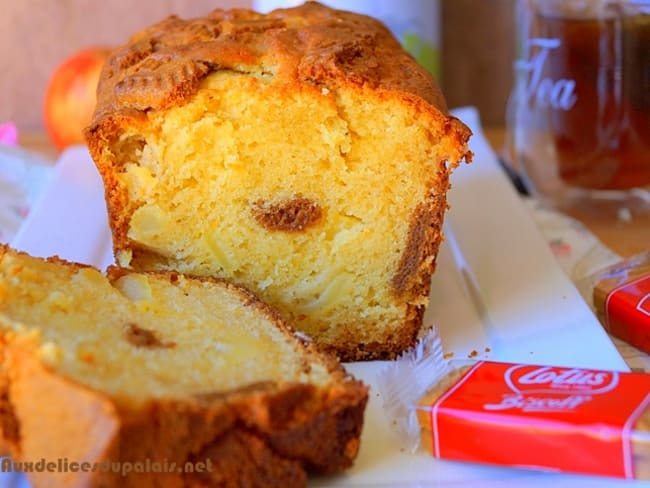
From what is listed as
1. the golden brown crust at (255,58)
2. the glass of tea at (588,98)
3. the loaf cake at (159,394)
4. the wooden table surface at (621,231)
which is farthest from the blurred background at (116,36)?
the loaf cake at (159,394)

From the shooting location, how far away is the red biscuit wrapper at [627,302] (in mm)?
1828

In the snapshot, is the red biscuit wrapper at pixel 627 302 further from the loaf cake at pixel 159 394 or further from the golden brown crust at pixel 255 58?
the loaf cake at pixel 159 394

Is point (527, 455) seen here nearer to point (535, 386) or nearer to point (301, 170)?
point (535, 386)

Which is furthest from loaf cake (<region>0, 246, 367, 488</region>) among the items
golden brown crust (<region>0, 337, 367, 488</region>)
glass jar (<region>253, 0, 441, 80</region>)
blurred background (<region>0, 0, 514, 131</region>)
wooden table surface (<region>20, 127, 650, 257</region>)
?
blurred background (<region>0, 0, 514, 131</region>)

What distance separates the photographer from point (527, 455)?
138 centimetres

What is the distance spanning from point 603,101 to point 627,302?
809 mm

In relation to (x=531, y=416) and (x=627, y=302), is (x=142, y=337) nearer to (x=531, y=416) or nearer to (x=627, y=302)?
(x=531, y=416)

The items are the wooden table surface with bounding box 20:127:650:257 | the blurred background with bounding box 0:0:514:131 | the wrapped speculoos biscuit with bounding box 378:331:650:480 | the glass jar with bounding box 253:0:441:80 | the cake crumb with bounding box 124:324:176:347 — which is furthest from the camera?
the blurred background with bounding box 0:0:514:131

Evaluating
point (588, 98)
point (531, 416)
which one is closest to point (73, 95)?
point (588, 98)

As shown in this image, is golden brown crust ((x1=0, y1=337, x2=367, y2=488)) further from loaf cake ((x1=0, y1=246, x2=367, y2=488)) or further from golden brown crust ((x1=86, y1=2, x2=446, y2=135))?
golden brown crust ((x1=86, y1=2, x2=446, y2=135))

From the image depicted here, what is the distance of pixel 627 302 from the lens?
1.86 metres

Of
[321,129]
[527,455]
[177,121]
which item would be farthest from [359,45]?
[527,455]

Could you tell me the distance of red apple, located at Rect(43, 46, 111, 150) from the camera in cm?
290

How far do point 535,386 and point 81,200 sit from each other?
1484 millimetres
